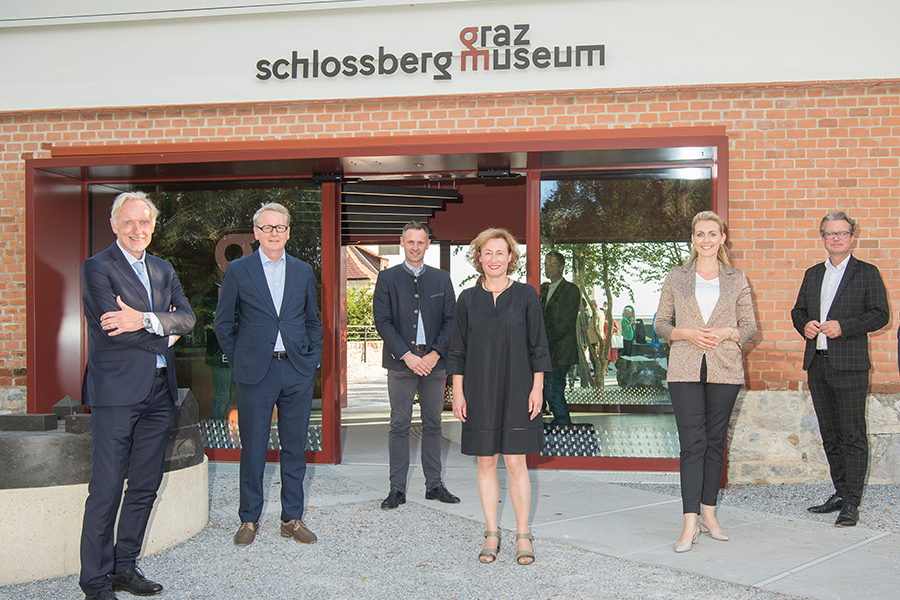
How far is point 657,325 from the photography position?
15.5 feet

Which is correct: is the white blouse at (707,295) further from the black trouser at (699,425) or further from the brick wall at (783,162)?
the brick wall at (783,162)

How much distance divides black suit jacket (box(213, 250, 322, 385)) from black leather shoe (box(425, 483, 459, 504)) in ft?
5.04

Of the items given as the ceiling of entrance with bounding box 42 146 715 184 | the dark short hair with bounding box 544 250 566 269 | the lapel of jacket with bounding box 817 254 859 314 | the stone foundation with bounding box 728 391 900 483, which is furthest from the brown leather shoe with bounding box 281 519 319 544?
the lapel of jacket with bounding box 817 254 859 314

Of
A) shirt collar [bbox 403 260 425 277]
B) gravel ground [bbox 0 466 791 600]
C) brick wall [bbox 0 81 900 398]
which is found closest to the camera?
gravel ground [bbox 0 466 791 600]

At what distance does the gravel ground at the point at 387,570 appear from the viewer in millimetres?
3748

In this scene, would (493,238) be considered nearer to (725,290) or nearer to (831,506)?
(725,290)

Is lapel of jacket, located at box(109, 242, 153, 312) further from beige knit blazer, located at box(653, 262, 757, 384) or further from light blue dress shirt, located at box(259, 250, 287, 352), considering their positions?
beige knit blazer, located at box(653, 262, 757, 384)

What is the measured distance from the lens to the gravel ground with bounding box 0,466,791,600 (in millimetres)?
3748

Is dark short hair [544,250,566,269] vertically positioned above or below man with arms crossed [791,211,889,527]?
above

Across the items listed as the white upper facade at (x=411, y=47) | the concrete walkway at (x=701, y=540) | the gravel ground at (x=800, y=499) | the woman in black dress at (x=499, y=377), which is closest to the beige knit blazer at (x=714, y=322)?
the woman in black dress at (x=499, y=377)

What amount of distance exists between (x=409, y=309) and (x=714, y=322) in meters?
2.22

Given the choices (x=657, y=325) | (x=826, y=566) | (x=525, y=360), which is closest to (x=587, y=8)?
(x=657, y=325)

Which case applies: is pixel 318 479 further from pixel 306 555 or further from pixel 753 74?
pixel 753 74

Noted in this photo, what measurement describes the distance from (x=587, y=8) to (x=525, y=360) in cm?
403
